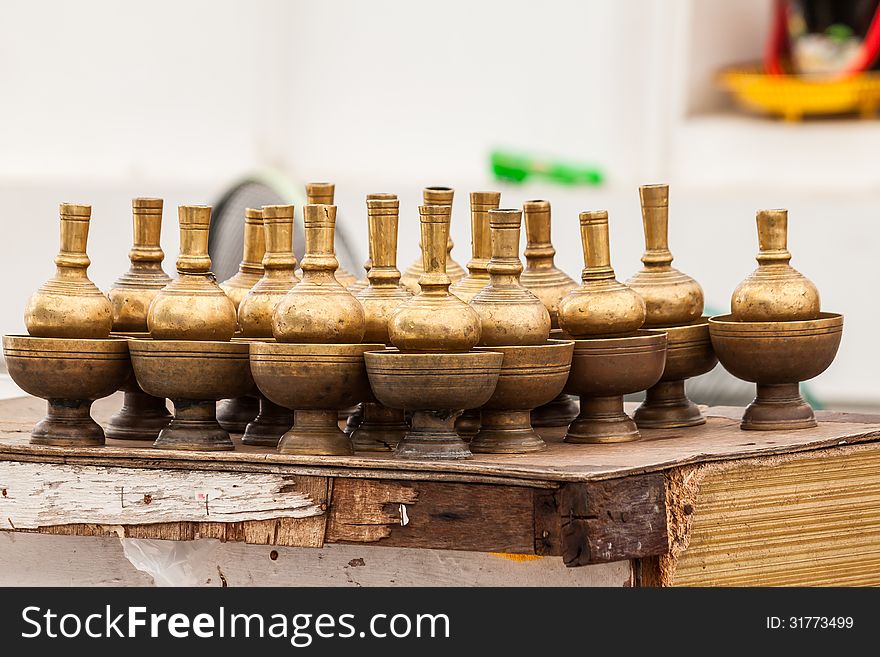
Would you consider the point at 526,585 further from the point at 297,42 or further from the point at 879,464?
the point at 297,42

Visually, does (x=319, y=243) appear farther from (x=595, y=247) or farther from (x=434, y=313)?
(x=595, y=247)

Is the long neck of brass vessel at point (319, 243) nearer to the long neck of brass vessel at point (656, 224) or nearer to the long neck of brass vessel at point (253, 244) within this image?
the long neck of brass vessel at point (253, 244)

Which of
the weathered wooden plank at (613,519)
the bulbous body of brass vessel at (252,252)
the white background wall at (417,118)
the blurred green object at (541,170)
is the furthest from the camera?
the blurred green object at (541,170)

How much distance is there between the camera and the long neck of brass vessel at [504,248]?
1.54 m

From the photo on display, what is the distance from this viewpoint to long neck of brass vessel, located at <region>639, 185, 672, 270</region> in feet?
5.76

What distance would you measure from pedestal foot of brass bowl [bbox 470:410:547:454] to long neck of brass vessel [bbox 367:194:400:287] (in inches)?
7.0

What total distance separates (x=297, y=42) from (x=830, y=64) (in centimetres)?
174

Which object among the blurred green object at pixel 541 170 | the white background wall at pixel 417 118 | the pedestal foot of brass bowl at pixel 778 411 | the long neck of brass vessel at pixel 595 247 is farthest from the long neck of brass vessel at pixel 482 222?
the blurred green object at pixel 541 170

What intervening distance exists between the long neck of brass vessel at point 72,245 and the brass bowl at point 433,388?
1.14 feet

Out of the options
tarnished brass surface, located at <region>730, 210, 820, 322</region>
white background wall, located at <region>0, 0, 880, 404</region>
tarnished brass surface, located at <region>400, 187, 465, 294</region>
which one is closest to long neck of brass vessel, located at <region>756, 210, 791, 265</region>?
tarnished brass surface, located at <region>730, 210, 820, 322</region>

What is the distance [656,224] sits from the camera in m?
1.77

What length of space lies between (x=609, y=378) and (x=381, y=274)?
0.26 metres

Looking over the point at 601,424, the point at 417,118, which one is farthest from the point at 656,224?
the point at 417,118

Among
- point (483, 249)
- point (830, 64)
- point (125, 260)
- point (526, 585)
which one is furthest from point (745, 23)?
point (526, 585)
